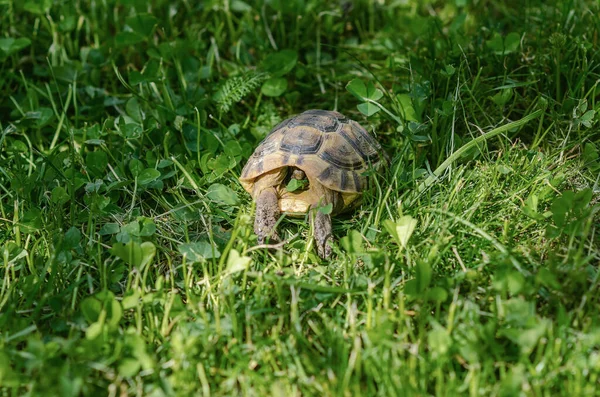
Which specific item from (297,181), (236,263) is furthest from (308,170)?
(236,263)

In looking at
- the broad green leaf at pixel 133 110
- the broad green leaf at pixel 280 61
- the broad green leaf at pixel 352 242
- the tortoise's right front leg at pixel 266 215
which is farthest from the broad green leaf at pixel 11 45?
the broad green leaf at pixel 352 242

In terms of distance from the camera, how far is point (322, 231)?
2795 millimetres

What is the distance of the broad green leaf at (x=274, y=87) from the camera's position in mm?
3582

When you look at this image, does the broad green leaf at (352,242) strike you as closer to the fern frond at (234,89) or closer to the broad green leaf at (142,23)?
the fern frond at (234,89)

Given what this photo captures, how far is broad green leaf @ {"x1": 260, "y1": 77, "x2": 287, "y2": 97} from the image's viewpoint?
11.8 ft

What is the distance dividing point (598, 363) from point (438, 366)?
→ 482 mm

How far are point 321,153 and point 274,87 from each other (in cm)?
78

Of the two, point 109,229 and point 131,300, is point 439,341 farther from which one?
point 109,229

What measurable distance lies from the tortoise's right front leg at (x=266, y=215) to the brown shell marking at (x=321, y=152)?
4.2 inches

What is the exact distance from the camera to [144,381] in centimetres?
218

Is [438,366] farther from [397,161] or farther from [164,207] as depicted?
[164,207]

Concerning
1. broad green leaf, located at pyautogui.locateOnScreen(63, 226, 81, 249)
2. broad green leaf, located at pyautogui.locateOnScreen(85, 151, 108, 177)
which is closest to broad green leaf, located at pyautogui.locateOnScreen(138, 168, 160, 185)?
broad green leaf, located at pyautogui.locateOnScreen(85, 151, 108, 177)

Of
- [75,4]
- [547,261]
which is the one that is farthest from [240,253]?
[75,4]

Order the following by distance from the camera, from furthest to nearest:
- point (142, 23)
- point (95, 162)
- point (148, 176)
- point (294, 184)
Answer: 1. point (142, 23)
2. point (95, 162)
3. point (148, 176)
4. point (294, 184)
